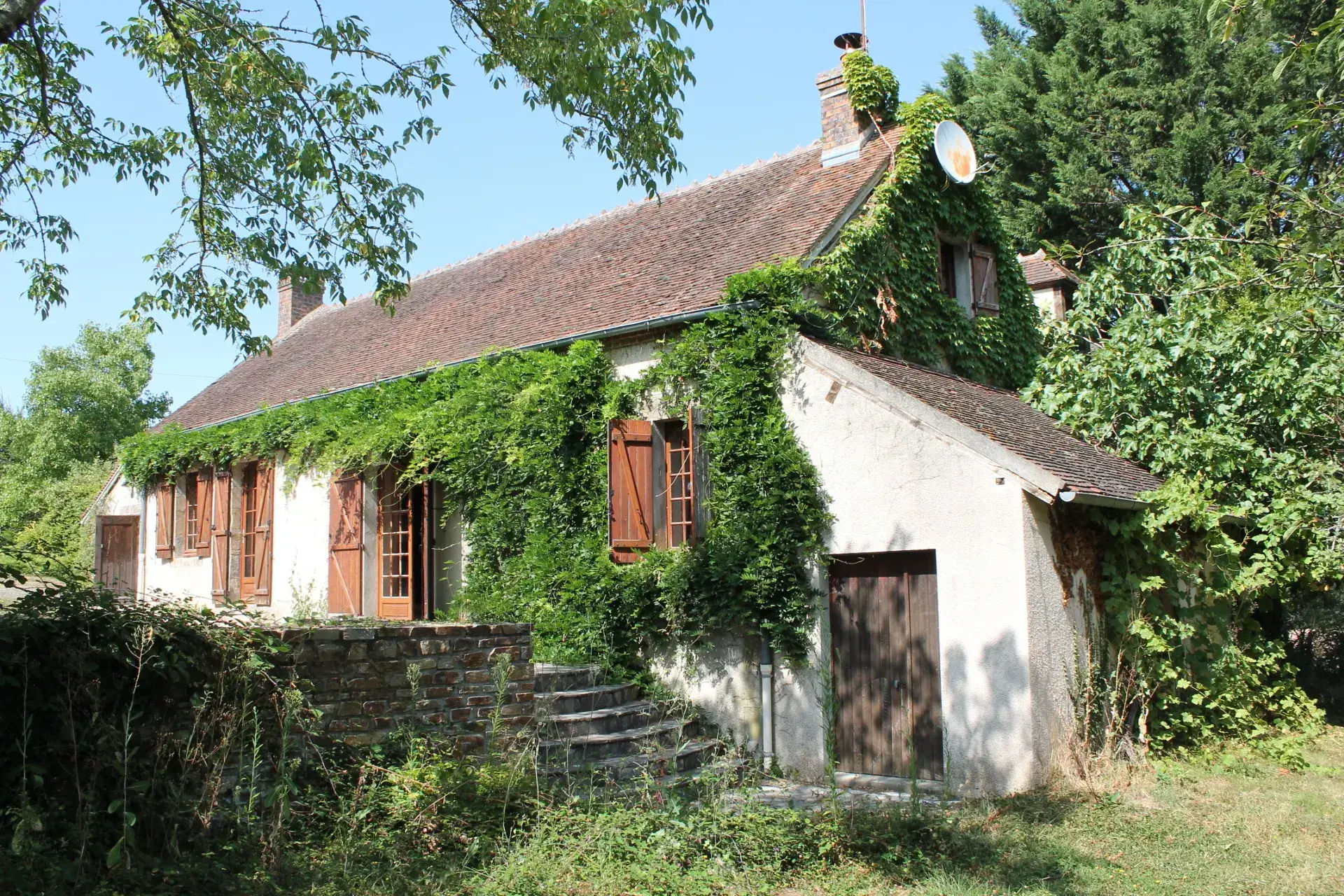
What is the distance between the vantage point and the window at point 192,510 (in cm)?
1733

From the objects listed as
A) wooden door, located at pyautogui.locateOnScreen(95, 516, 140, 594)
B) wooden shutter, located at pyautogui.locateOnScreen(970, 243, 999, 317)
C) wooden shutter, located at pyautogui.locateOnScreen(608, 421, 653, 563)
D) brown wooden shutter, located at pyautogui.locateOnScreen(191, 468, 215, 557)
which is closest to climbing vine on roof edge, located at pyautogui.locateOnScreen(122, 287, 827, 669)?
wooden shutter, located at pyautogui.locateOnScreen(608, 421, 653, 563)

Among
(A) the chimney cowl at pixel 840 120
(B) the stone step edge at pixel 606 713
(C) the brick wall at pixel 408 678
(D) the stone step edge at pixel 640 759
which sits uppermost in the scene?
(A) the chimney cowl at pixel 840 120

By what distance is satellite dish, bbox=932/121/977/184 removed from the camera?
12.2 m

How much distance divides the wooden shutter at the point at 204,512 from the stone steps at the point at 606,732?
8.89 m

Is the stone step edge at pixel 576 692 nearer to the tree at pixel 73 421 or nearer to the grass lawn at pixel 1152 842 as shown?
the grass lawn at pixel 1152 842

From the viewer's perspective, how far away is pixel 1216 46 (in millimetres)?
20266

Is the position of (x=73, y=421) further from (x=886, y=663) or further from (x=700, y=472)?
(x=886, y=663)

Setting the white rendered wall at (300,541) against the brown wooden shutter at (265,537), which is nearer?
the white rendered wall at (300,541)

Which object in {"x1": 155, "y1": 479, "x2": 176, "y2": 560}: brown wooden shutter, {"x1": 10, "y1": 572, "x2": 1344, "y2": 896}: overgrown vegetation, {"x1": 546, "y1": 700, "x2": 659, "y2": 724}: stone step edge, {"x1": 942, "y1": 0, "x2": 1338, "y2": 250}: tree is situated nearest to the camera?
{"x1": 10, "y1": 572, "x2": 1344, "y2": 896}: overgrown vegetation

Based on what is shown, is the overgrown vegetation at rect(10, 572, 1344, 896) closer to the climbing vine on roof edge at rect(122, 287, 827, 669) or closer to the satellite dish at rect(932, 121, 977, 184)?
the climbing vine on roof edge at rect(122, 287, 827, 669)

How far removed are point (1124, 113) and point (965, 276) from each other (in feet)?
36.1

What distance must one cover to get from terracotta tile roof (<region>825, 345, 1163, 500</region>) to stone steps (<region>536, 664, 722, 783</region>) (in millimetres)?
3707

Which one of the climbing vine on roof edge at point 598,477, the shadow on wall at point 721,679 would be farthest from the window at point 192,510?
the shadow on wall at point 721,679

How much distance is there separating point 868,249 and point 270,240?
6088mm
